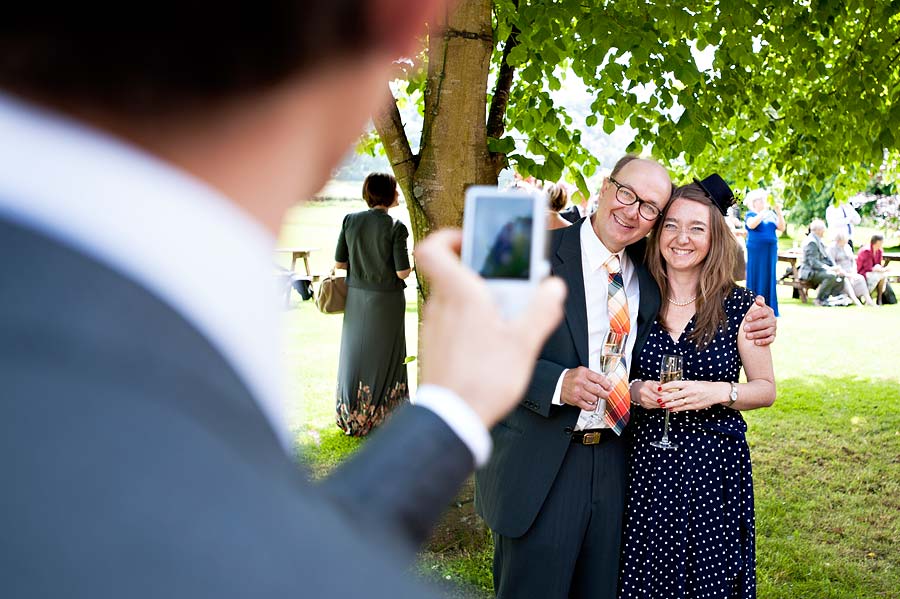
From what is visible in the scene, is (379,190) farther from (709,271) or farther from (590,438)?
(590,438)

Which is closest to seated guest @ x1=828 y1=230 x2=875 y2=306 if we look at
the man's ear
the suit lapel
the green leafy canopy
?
the green leafy canopy

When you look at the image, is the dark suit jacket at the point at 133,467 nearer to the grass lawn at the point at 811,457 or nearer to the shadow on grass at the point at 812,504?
the grass lawn at the point at 811,457

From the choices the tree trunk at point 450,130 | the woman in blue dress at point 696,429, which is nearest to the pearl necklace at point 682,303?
the woman in blue dress at point 696,429

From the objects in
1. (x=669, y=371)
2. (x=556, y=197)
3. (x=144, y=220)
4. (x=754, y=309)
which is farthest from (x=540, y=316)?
(x=556, y=197)

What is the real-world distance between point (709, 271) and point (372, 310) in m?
4.06

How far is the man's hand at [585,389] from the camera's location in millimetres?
3072

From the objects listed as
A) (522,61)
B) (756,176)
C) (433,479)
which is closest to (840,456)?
(756,176)

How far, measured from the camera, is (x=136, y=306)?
39cm

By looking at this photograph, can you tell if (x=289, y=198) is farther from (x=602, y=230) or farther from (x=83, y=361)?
(x=602, y=230)

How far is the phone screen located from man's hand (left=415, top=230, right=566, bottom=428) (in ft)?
0.40

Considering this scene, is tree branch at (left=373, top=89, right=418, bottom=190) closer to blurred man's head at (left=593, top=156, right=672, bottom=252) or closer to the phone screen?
blurred man's head at (left=593, top=156, right=672, bottom=252)

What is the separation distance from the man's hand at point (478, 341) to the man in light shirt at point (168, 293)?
5.9 inches

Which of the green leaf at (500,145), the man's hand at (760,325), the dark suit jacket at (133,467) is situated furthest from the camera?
the green leaf at (500,145)

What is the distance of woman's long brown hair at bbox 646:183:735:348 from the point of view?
348 centimetres
